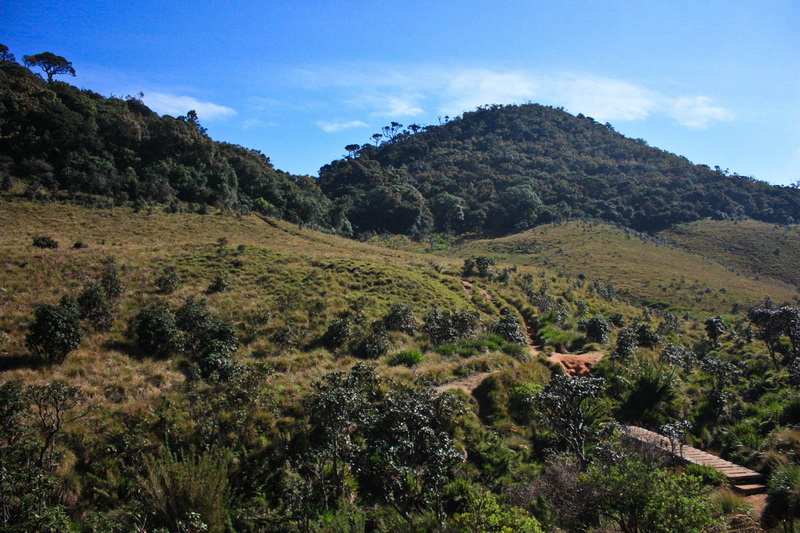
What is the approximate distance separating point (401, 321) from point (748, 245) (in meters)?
86.0

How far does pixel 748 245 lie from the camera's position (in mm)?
74625

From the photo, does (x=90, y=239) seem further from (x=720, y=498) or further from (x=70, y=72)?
(x=70, y=72)

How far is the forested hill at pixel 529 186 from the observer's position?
9438 cm

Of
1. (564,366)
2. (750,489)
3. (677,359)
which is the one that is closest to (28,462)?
(750,489)

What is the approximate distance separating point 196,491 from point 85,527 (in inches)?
90.3

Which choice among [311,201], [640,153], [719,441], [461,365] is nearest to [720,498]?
[719,441]

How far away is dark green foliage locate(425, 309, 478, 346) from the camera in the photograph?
19.6 m

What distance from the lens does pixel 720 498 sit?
7.29 m

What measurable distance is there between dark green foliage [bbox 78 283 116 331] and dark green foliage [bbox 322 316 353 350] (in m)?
8.67

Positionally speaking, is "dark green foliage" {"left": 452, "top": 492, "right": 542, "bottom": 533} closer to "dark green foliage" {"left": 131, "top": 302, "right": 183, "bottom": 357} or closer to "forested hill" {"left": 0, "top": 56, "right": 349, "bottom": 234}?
"dark green foliage" {"left": 131, "top": 302, "right": 183, "bottom": 357}

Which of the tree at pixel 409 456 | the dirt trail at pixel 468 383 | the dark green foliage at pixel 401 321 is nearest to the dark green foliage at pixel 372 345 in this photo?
the dark green foliage at pixel 401 321

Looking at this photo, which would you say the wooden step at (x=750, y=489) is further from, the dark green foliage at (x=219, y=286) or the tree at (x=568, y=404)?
the dark green foliage at (x=219, y=286)

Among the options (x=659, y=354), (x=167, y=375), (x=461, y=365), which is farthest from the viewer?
(x=659, y=354)

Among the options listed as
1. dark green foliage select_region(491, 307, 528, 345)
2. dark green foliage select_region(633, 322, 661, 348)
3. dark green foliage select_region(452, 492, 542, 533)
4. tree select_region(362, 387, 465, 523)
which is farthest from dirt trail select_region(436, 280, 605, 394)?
dark green foliage select_region(452, 492, 542, 533)
